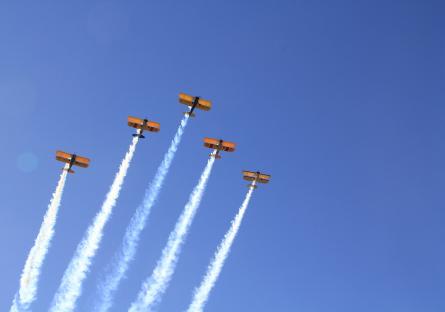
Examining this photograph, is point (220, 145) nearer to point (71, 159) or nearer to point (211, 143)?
point (211, 143)

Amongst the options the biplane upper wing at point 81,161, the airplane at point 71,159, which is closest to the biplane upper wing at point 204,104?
the biplane upper wing at point 81,161

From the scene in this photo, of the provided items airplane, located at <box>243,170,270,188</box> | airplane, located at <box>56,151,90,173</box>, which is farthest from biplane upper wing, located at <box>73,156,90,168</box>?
airplane, located at <box>243,170,270,188</box>

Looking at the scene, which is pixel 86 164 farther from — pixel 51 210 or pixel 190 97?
pixel 190 97

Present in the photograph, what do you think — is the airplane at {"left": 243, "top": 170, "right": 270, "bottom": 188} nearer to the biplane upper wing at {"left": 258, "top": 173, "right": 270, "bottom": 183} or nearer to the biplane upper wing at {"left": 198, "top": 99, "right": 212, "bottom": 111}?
the biplane upper wing at {"left": 258, "top": 173, "right": 270, "bottom": 183}

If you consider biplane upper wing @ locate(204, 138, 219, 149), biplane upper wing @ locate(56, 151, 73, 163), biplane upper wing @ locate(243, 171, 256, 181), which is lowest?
biplane upper wing @ locate(56, 151, 73, 163)

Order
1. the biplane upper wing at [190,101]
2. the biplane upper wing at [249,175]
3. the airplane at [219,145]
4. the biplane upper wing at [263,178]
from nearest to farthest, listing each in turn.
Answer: the biplane upper wing at [190,101] → the airplane at [219,145] → the biplane upper wing at [263,178] → the biplane upper wing at [249,175]

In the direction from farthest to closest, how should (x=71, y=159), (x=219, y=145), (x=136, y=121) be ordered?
(x=219, y=145), (x=71, y=159), (x=136, y=121)

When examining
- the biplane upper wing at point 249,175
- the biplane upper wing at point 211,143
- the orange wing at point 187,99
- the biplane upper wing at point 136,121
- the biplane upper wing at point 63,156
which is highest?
the orange wing at point 187,99

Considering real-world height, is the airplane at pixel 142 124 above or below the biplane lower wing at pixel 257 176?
below

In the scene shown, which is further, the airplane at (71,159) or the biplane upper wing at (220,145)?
the biplane upper wing at (220,145)

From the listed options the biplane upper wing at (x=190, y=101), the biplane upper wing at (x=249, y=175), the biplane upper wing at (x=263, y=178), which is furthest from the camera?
the biplane upper wing at (x=249, y=175)

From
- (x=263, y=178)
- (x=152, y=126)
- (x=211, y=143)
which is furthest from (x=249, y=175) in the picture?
(x=152, y=126)

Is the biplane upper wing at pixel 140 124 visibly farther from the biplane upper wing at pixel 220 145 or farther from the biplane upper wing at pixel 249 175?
the biplane upper wing at pixel 249 175

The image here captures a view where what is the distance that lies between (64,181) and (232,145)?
108ft
